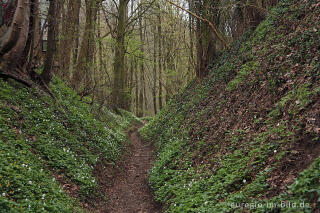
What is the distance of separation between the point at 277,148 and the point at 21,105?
7788 mm

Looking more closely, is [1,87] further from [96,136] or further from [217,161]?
[217,161]

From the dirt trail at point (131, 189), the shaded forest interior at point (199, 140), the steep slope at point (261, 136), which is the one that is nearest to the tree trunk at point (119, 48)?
the shaded forest interior at point (199, 140)

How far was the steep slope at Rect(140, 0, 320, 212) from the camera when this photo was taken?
4043mm

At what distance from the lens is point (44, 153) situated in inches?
262

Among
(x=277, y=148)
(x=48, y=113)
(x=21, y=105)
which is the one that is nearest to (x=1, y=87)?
(x=21, y=105)

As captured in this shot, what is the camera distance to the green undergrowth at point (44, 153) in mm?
4761

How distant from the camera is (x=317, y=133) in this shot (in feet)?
14.0

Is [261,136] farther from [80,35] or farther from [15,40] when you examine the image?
[80,35]

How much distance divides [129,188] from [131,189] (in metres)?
0.11

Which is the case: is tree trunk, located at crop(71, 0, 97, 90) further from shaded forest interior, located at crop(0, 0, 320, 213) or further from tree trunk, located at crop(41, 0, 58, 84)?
tree trunk, located at crop(41, 0, 58, 84)

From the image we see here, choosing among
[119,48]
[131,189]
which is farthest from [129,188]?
[119,48]

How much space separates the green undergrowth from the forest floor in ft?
2.00

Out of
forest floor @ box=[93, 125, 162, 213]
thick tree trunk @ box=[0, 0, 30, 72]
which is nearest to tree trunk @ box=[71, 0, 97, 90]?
thick tree trunk @ box=[0, 0, 30, 72]

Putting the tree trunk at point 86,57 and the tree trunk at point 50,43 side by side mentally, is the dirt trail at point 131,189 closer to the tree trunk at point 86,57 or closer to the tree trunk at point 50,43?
the tree trunk at point 50,43
